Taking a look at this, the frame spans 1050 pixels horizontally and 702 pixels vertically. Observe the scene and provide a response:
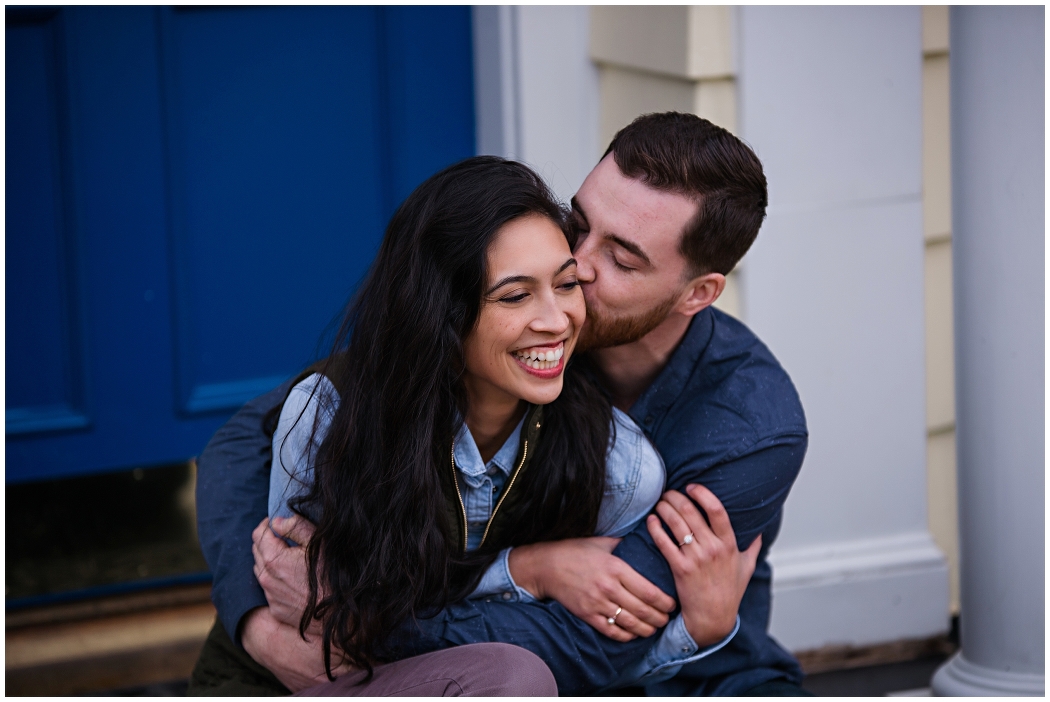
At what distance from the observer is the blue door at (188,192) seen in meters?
2.78

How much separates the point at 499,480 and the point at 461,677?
0.36m

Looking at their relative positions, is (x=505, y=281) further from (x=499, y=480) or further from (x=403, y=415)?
(x=499, y=480)

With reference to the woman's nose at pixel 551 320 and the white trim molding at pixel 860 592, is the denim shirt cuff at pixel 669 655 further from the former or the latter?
the white trim molding at pixel 860 592

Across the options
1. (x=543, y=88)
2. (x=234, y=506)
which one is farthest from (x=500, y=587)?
(x=543, y=88)

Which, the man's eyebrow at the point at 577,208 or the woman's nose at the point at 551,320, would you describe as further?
the man's eyebrow at the point at 577,208

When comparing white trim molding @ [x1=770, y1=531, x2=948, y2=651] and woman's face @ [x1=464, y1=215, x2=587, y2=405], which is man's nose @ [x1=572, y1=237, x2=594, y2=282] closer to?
woman's face @ [x1=464, y1=215, x2=587, y2=405]

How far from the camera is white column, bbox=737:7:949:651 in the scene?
2.74m

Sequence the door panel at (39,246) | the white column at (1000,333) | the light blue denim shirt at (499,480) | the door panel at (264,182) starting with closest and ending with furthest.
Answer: the light blue denim shirt at (499,480) < the white column at (1000,333) < the door panel at (39,246) < the door panel at (264,182)

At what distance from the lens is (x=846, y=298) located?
2855 millimetres

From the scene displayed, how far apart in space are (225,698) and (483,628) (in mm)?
513

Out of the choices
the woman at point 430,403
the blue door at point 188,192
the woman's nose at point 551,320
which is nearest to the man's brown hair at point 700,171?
the woman at point 430,403

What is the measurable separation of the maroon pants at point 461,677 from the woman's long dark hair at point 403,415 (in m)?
0.04

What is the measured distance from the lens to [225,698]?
1953 mm

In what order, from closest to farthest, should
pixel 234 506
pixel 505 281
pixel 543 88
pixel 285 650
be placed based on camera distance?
pixel 505 281 < pixel 285 650 < pixel 234 506 < pixel 543 88
